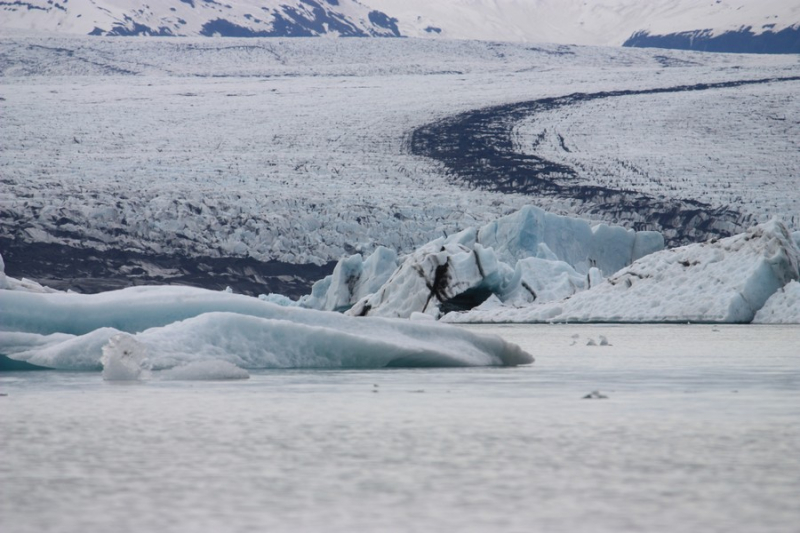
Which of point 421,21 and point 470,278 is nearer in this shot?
point 470,278

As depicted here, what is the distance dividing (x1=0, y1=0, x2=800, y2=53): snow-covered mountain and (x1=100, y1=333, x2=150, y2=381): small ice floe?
77666 millimetres

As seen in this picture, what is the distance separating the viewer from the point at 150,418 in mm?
3576

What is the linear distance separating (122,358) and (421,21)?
116510 millimetres

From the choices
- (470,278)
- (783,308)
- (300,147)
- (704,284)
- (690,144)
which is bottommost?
(783,308)

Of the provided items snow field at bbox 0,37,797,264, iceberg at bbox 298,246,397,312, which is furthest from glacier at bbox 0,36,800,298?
iceberg at bbox 298,246,397,312

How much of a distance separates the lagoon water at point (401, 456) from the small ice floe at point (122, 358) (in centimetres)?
16

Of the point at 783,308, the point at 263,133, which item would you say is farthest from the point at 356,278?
the point at 263,133

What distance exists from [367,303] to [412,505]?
13.6 meters

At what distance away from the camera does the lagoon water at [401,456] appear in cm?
199

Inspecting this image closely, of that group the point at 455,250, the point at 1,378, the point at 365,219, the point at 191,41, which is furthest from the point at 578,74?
the point at 1,378

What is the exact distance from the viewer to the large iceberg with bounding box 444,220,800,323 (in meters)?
12.6

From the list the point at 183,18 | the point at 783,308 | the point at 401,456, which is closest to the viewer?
the point at 401,456

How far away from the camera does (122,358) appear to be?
17.0 feet

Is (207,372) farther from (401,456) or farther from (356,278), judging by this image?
(356,278)
